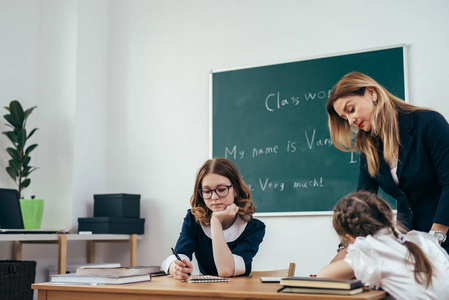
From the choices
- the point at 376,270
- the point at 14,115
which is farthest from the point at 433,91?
the point at 14,115

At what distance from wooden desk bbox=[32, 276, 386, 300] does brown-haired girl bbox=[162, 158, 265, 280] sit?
40 cm

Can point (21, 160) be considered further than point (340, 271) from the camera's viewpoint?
Yes

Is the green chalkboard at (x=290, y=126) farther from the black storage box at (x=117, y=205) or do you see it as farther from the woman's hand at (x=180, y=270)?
the woman's hand at (x=180, y=270)

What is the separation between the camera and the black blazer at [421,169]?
1710mm

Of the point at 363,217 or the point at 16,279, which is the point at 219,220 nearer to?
the point at 363,217

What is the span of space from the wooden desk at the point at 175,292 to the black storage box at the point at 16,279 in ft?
4.63

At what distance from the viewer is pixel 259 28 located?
3533mm

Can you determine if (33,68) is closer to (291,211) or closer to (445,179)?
(291,211)

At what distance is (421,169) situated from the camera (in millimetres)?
1757

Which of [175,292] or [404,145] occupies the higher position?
[404,145]

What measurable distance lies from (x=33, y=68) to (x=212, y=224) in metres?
2.56

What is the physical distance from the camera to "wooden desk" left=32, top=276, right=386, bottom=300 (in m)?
1.23

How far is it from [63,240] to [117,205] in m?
0.50

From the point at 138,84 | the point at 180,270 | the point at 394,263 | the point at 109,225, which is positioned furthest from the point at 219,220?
the point at 138,84
